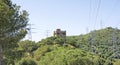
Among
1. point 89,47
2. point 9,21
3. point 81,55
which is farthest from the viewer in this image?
point 89,47

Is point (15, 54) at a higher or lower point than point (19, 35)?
lower

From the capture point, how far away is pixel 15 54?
1065 inches

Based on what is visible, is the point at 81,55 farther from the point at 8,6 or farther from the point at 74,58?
the point at 8,6

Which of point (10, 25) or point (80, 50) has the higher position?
point (10, 25)

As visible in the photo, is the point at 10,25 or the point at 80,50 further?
the point at 80,50

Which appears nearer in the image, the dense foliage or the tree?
the tree

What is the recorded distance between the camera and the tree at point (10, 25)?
24.5 metres

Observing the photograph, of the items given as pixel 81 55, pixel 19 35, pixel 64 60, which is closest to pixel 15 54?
pixel 19 35

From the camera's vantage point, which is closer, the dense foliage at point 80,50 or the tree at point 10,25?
the tree at point 10,25

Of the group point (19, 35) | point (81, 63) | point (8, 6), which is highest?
point (8, 6)

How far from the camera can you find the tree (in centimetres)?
2448

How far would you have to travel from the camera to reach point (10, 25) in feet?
84.0

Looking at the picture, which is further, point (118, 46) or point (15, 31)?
Answer: point (118, 46)

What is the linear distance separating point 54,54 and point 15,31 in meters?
13.3
